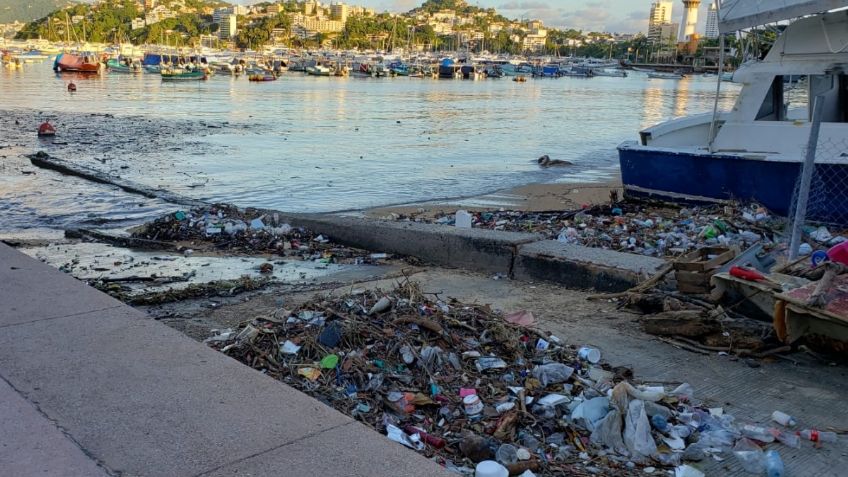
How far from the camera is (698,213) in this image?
1136cm

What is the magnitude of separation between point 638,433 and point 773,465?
632 mm

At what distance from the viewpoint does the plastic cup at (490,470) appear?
3.10m

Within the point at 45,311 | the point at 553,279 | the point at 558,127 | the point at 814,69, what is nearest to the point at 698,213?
the point at 814,69

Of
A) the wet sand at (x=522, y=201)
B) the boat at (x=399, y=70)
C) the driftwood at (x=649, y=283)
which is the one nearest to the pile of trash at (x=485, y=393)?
the driftwood at (x=649, y=283)

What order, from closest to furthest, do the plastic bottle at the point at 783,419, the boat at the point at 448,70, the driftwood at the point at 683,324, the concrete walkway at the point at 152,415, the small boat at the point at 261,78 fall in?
the concrete walkway at the point at 152,415
the plastic bottle at the point at 783,419
the driftwood at the point at 683,324
the small boat at the point at 261,78
the boat at the point at 448,70

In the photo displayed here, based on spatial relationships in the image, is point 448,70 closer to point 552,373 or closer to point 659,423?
point 552,373

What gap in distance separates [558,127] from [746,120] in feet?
70.2

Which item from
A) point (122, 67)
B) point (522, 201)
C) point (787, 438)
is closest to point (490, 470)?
point (787, 438)

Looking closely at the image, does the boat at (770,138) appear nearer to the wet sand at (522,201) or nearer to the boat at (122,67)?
the wet sand at (522,201)

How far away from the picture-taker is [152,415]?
10.4ft

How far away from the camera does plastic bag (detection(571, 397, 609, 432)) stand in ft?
12.6

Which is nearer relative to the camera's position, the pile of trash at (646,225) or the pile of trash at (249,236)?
the pile of trash at (249,236)

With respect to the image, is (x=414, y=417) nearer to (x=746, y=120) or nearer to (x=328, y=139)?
(x=746, y=120)

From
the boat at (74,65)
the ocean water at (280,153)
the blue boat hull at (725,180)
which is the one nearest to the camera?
the blue boat hull at (725,180)
